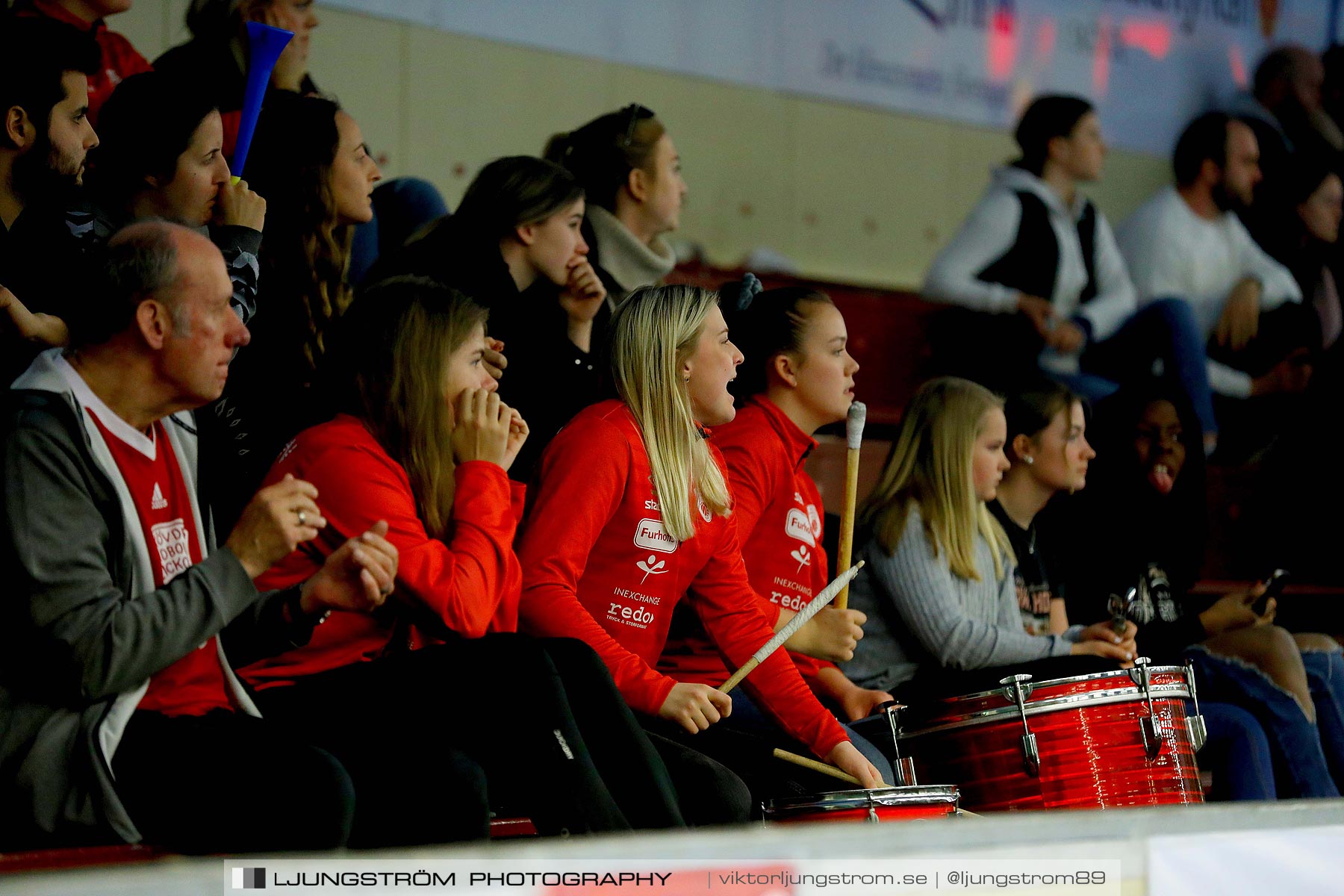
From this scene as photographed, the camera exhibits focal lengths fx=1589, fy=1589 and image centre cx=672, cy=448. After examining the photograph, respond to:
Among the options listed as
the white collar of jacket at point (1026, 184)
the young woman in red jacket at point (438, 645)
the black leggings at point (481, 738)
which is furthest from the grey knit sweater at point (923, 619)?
the white collar of jacket at point (1026, 184)

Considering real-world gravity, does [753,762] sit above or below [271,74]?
below

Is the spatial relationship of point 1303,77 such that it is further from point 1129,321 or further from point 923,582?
point 923,582

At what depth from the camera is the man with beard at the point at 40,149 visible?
108 inches

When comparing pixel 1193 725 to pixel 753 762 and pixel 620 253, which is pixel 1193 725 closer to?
pixel 753 762

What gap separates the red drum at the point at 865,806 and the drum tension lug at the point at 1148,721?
29.0 inches

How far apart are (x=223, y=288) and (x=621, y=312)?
1025mm

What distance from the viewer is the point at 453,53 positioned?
5.74 m

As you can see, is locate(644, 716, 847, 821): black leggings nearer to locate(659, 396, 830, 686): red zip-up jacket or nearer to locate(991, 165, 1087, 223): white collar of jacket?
locate(659, 396, 830, 686): red zip-up jacket

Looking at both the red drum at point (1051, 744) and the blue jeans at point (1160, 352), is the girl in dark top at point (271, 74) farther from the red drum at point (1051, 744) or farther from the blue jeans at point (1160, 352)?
the blue jeans at point (1160, 352)

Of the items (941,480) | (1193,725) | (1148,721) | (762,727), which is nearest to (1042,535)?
(941,480)

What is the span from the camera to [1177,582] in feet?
15.0

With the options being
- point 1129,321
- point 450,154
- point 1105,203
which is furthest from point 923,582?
point 1105,203

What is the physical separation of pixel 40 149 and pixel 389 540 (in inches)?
39.6

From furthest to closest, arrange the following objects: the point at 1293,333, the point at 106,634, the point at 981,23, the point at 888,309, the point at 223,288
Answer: the point at 981,23 → the point at 1293,333 → the point at 888,309 → the point at 223,288 → the point at 106,634
